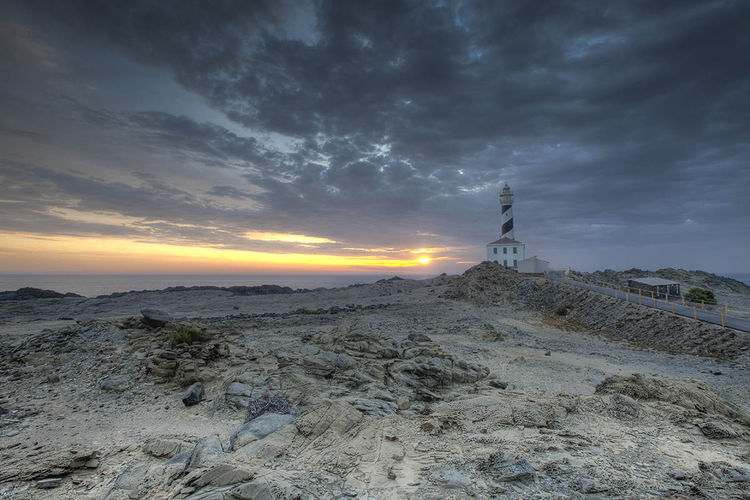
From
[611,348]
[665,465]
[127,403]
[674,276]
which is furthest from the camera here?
[674,276]

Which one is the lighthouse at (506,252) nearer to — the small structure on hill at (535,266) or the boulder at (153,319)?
the small structure on hill at (535,266)

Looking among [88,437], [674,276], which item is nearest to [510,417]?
[88,437]

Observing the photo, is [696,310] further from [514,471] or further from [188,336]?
[188,336]

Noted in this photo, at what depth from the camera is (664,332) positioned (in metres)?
20.9

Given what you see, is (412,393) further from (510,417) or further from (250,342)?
(250,342)

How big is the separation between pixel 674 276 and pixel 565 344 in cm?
5434

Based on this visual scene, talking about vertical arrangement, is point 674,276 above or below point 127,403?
above

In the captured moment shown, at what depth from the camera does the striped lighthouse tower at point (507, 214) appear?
61.8 meters

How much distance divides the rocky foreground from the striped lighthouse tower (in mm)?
42793

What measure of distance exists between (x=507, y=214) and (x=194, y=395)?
60881mm

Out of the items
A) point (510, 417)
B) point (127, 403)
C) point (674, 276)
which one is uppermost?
point (674, 276)

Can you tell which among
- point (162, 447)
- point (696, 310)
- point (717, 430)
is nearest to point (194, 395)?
point (162, 447)

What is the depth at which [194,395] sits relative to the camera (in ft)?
34.1

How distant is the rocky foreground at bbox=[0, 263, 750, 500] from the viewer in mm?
5629
